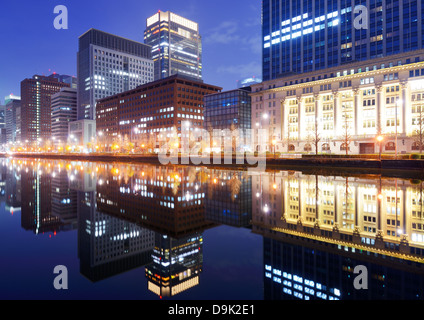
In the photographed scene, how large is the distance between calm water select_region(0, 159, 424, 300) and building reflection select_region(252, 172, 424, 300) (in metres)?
0.04

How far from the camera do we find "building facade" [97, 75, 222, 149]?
133 metres

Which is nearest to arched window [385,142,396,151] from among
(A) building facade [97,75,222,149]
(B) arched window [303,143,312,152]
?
(B) arched window [303,143,312,152]

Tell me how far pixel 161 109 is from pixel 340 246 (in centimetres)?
13738

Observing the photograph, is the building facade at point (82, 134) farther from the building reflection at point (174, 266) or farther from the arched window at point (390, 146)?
the building reflection at point (174, 266)

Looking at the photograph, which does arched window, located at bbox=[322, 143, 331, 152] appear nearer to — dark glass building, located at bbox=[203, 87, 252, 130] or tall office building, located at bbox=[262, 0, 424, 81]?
tall office building, located at bbox=[262, 0, 424, 81]

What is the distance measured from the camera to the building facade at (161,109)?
436ft

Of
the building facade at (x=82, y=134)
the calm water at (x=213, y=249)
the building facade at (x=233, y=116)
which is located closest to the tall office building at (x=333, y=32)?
the building facade at (x=233, y=116)

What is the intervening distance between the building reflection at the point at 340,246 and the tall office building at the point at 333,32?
89923mm

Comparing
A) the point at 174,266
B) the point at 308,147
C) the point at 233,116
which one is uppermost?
the point at 233,116

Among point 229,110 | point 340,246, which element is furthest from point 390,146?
point 340,246

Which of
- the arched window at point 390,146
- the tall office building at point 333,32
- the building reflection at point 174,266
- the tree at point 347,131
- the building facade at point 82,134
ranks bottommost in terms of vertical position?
the building reflection at point 174,266

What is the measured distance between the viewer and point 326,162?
154ft

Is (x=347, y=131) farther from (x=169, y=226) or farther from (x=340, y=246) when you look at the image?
(x=169, y=226)

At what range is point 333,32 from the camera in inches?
4003
